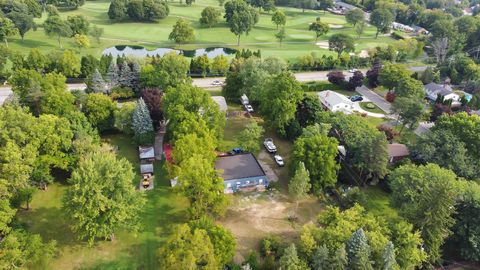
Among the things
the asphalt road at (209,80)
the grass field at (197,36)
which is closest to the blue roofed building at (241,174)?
the asphalt road at (209,80)

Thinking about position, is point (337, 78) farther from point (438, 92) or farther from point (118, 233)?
point (118, 233)

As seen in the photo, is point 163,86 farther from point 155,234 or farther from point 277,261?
point 277,261

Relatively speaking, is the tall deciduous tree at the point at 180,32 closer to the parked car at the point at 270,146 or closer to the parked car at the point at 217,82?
the parked car at the point at 217,82

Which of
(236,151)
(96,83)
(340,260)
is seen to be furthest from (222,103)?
(340,260)

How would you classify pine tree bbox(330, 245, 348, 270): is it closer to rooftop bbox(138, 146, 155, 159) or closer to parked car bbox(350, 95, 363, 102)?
rooftop bbox(138, 146, 155, 159)

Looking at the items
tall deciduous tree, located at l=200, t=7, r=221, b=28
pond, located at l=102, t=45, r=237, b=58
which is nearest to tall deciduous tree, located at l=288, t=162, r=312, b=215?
pond, located at l=102, t=45, r=237, b=58
